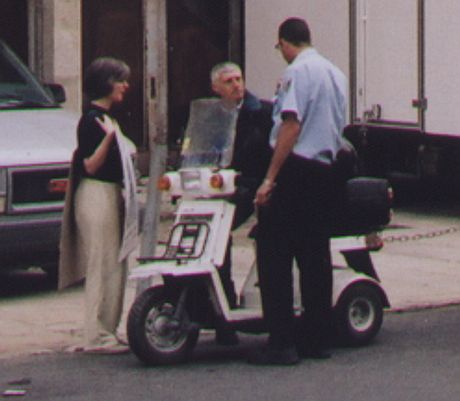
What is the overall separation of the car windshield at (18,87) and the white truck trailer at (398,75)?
14.3 feet

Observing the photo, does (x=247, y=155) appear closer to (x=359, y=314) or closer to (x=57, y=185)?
(x=359, y=314)

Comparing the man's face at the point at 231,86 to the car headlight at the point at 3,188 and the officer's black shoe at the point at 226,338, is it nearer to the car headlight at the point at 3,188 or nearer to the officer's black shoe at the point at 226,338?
the officer's black shoe at the point at 226,338

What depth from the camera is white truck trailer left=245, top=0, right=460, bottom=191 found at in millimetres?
15576

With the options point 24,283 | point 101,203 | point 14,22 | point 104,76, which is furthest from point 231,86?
point 14,22

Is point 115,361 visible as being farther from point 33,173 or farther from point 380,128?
point 380,128

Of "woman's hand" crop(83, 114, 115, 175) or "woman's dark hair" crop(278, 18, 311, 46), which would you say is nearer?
"woman's dark hair" crop(278, 18, 311, 46)

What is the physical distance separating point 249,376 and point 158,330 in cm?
58

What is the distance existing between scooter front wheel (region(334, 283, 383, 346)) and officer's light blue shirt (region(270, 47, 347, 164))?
864 millimetres

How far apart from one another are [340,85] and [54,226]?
2.71 metres

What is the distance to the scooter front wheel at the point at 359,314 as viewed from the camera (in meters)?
9.46

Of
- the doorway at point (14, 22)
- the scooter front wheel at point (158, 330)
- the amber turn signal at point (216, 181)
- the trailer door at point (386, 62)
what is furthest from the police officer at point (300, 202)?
the doorway at point (14, 22)

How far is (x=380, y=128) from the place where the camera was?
16516 mm

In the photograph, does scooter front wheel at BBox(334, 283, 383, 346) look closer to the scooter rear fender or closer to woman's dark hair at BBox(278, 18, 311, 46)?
the scooter rear fender

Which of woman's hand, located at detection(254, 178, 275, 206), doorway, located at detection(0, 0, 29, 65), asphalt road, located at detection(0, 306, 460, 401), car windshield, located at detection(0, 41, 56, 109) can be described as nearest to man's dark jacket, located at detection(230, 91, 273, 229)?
woman's hand, located at detection(254, 178, 275, 206)
